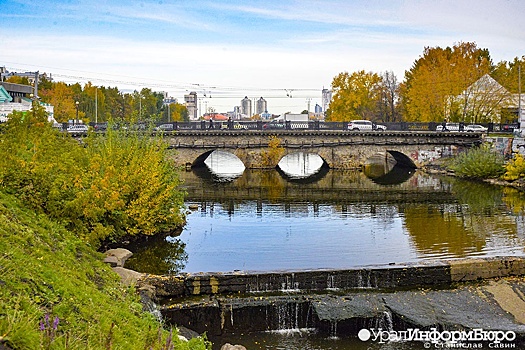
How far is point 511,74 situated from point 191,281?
67039 millimetres

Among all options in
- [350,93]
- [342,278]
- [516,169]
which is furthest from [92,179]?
[350,93]

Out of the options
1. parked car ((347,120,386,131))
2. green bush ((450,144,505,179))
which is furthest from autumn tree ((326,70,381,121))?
green bush ((450,144,505,179))

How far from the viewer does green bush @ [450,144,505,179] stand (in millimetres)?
47094

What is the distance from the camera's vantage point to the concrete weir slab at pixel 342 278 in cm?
1773

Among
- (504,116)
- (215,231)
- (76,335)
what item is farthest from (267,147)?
(76,335)

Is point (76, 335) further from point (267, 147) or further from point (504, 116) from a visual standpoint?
point (504, 116)

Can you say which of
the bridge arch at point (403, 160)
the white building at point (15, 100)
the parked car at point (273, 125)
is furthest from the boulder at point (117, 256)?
the bridge arch at point (403, 160)

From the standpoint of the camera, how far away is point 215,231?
2738 centimetres

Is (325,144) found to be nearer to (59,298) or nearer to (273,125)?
(273,125)

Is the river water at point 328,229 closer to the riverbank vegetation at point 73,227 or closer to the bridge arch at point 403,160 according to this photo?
the riverbank vegetation at point 73,227

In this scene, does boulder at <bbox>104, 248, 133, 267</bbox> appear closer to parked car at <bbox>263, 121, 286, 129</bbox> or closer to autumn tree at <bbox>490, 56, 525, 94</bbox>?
parked car at <bbox>263, 121, 286, 129</bbox>

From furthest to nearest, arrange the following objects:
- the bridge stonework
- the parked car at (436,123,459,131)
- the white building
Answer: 1. the parked car at (436,123,459,131)
2. the bridge stonework
3. the white building

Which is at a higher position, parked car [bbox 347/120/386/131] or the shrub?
parked car [bbox 347/120/386/131]

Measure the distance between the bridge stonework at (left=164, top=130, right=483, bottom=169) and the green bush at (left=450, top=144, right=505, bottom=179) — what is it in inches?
241
